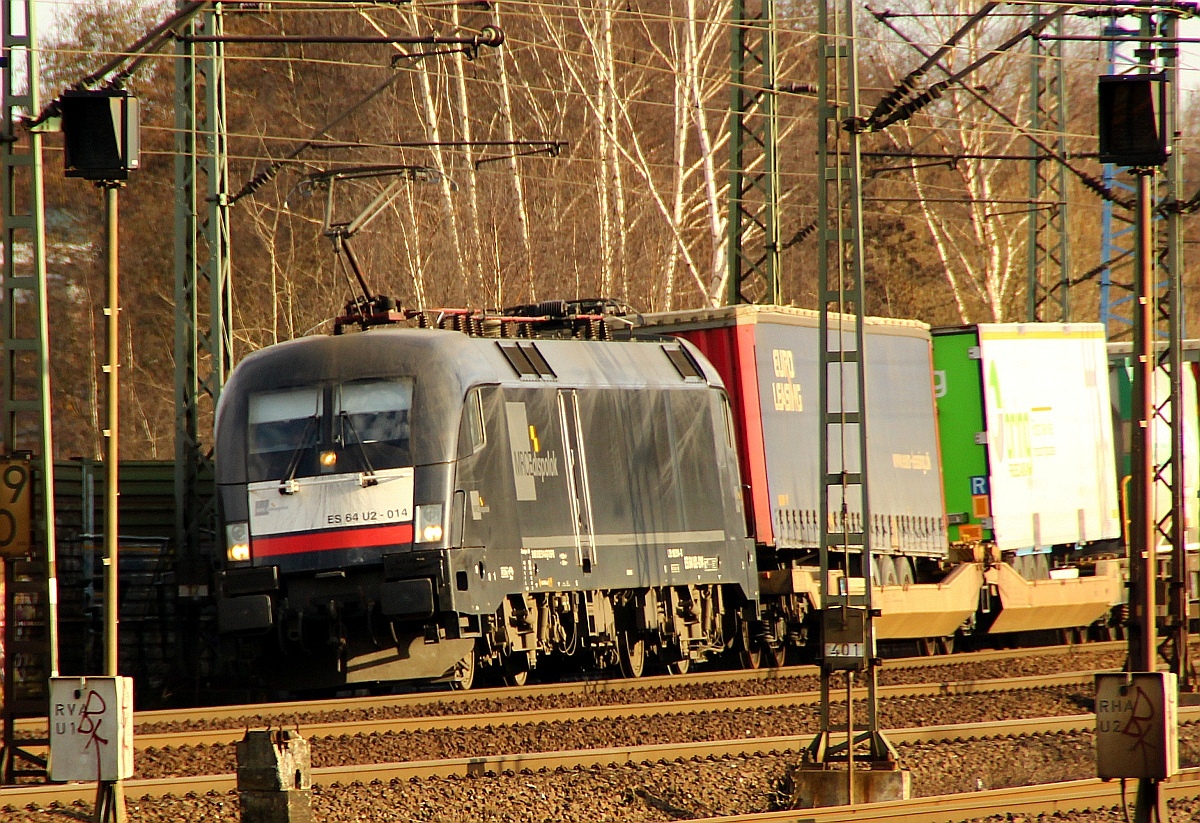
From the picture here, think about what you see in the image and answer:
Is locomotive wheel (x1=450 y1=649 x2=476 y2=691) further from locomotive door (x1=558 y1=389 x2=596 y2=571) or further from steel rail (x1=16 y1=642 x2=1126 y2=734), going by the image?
locomotive door (x1=558 y1=389 x2=596 y2=571)

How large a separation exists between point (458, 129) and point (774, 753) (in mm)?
25726

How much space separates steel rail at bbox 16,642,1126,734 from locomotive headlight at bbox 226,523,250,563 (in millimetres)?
1289

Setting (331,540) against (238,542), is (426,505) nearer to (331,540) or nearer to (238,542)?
(331,540)

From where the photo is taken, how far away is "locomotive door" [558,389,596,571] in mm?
16953

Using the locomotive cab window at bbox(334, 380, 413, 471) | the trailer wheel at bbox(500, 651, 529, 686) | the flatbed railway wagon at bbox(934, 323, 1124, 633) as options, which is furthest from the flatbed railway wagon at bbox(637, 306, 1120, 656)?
the locomotive cab window at bbox(334, 380, 413, 471)

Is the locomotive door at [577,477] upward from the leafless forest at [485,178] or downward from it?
downward

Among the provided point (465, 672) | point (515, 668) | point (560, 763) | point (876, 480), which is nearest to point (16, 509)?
point (560, 763)

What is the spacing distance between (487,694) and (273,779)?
6.90m

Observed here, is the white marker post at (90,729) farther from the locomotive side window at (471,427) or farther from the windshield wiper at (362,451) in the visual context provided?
the locomotive side window at (471,427)

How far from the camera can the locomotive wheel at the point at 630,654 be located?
18.3m

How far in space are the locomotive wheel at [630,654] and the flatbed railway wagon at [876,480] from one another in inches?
70.9

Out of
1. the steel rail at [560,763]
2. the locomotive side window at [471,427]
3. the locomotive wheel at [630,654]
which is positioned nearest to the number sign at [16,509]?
the steel rail at [560,763]

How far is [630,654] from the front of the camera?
18375 millimetres

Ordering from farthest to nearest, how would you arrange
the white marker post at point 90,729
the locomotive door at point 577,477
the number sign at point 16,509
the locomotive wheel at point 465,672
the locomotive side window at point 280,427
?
the locomotive door at point 577,477 < the locomotive wheel at point 465,672 < the locomotive side window at point 280,427 < the number sign at point 16,509 < the white marker post at point 90,729
